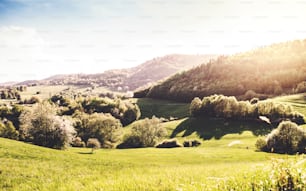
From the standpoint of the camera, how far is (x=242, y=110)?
12769cm

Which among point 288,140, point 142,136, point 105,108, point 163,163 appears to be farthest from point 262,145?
point 105,108

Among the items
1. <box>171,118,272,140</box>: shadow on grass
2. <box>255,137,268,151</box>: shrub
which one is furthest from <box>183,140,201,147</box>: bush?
<box>255,137,268,151</box>: shrub

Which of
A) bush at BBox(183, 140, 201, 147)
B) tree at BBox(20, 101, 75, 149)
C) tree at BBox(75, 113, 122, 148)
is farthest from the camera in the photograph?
tree at BBox(75, 113, 122, 148)

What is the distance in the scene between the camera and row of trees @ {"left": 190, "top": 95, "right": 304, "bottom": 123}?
393ft

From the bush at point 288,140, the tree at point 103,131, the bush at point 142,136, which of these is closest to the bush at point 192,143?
the bush at point 142,136

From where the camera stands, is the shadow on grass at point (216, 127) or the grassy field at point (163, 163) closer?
the grassy field at point (163, 163)

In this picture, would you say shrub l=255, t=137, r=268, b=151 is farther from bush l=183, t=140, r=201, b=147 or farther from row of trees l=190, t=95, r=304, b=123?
row of trees l=190, t=95, r=304, b=123

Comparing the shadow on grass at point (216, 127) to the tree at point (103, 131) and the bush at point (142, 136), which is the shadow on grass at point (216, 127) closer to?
the bush at point (142, 136)

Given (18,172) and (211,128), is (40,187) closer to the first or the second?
(18,172)

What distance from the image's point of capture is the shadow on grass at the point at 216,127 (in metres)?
114

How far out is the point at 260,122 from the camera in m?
120

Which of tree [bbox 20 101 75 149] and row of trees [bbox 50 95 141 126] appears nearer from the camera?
tree [bbox 20 101 75 149]

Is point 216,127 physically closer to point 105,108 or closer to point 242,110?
point 242,110

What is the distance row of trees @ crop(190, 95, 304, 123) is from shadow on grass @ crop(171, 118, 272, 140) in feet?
14.2
